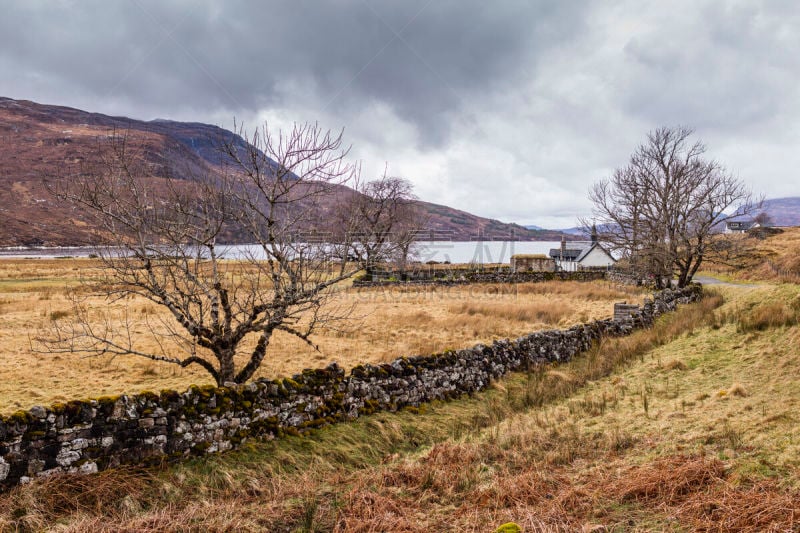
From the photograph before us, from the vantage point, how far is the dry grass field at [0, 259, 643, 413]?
885cm

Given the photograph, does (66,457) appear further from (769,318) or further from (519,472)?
(769,318)

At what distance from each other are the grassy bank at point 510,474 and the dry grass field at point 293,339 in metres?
3.73

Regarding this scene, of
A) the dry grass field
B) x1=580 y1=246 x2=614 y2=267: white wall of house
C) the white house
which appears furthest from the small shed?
the dry grass field

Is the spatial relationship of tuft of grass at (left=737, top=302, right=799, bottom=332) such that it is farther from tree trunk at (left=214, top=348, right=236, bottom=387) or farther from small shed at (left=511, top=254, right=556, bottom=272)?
small shed at (left=511, top=254, right=556, bottom=272)

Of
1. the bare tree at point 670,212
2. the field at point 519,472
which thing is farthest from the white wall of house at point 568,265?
the field at point 519,472

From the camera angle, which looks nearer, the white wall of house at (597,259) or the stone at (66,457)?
the stone at (66,457)

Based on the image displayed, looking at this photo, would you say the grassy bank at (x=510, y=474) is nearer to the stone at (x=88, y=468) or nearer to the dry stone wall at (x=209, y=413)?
the stone at (x=88, y=468)

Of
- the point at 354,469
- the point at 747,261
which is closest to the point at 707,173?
the point at 747,261

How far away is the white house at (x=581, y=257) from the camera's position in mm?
52662

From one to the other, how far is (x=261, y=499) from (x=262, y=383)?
2064 millimetres

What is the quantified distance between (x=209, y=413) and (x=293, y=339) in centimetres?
820

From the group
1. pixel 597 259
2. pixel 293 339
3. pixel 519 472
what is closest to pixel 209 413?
pixel 519 472

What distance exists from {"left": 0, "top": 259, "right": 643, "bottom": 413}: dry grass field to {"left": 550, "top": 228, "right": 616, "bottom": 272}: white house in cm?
2765

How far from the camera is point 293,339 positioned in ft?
46.9
